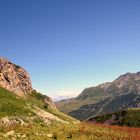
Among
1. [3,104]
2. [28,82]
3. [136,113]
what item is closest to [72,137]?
[3,104]

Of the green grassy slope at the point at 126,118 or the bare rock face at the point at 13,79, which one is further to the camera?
the green grassy slope at the point at 126,118

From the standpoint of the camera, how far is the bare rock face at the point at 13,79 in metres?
96.3

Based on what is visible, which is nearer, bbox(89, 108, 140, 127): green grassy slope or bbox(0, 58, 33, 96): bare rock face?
bbox(0, 58, 33, 96): bare rock face

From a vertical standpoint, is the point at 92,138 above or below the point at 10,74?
below

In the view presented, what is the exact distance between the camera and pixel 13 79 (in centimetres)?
10981

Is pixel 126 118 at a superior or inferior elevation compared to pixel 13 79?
inferior

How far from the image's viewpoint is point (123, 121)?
368 feet

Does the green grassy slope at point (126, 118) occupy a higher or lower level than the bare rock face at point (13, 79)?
lower

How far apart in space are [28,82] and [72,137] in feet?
338

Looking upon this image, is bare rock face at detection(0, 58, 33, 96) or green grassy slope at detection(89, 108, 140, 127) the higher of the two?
bare rock face at detection(0, 58, 33, 96)

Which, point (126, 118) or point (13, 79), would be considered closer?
point (13, 79)

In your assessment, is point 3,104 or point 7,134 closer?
point 7,134

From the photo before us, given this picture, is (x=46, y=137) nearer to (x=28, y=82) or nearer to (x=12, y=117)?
(x=12, y=117)

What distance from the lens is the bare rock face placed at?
96.3 meters
